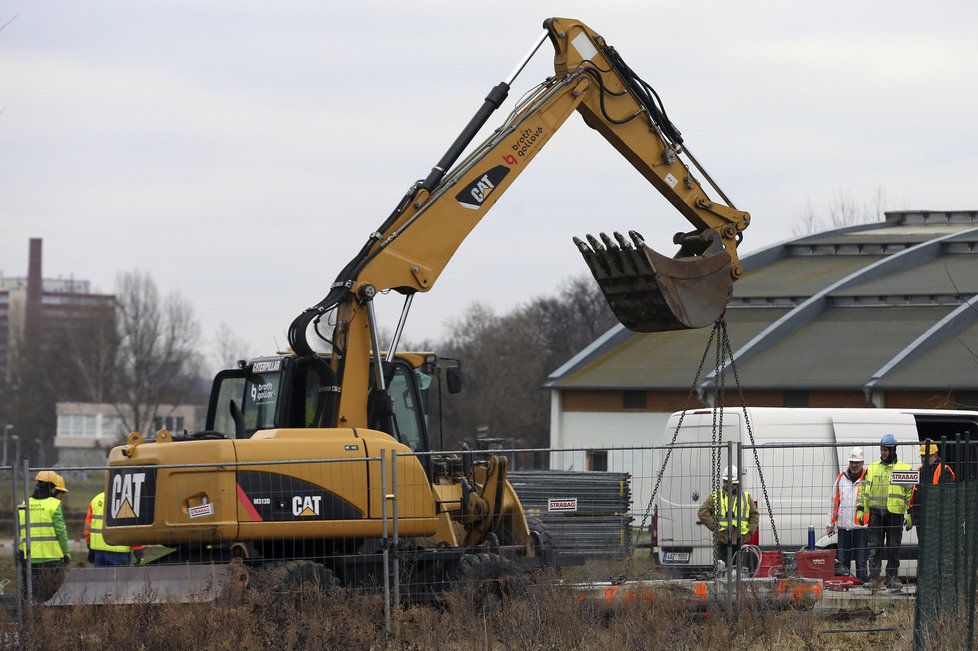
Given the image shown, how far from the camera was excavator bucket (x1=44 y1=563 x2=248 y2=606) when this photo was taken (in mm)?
10578

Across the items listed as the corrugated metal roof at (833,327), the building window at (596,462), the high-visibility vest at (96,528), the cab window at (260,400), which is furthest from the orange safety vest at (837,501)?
the corrugated metal roof at (833,327)

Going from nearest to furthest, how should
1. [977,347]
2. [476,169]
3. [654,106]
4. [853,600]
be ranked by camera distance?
1. [853,600]
2. [476,169]
3. [654,106]
4. [977,347]

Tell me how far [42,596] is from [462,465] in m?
4.15

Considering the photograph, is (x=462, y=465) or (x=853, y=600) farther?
(x=462, y=465)

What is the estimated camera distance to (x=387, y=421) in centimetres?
1265

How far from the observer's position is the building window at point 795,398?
1385 inches

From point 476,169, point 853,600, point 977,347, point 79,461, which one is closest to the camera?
point 853,600

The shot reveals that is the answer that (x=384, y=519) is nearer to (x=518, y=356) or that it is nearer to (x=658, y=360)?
(x=658, y=360)

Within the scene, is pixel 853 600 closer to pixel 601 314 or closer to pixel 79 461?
pixel 601 314

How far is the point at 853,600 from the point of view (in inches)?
467

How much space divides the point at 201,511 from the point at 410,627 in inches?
81.3

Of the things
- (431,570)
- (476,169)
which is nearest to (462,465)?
(431,570)

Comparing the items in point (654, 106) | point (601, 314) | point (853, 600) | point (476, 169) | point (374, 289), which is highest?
point (601, 314)

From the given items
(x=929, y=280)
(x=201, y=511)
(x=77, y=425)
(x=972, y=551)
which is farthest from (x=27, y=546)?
(x=77, y=425)
